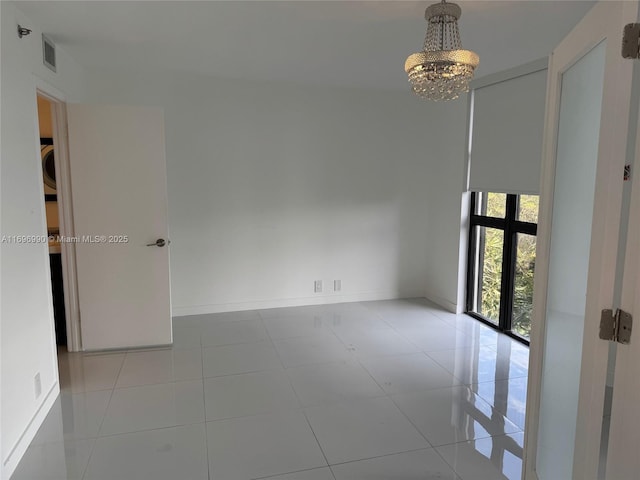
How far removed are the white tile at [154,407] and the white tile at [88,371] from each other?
0.23 meters

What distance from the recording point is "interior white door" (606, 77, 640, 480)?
1163 millimetres

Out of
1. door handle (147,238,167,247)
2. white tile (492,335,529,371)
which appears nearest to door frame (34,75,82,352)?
door handle (147,238,167,247)

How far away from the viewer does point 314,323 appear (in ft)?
14.4

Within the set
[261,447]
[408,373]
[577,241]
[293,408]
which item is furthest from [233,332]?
[577,241]

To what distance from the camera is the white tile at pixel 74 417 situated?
2.45 meters

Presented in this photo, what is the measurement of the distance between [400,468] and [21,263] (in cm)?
235

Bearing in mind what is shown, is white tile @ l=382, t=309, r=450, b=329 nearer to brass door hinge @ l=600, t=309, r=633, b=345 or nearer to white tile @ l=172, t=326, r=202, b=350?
white tile @ l=172, t=326, r=202, b=350

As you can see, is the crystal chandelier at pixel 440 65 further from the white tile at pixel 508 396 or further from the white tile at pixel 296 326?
the white tile at pixel 296 326

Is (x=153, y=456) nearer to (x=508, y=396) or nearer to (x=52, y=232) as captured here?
(x=508, y=396)

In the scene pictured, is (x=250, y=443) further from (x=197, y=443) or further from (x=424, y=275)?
(x=424, y=275)

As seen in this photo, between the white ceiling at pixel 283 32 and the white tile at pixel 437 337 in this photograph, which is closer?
the white ceiling at pixel 283 32

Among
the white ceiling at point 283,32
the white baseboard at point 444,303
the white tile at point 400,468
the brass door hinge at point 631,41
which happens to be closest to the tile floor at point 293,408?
the white tile at point 400,468

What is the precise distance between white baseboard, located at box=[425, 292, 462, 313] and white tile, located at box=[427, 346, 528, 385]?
3.20 feet

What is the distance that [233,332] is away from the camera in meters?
4.11
